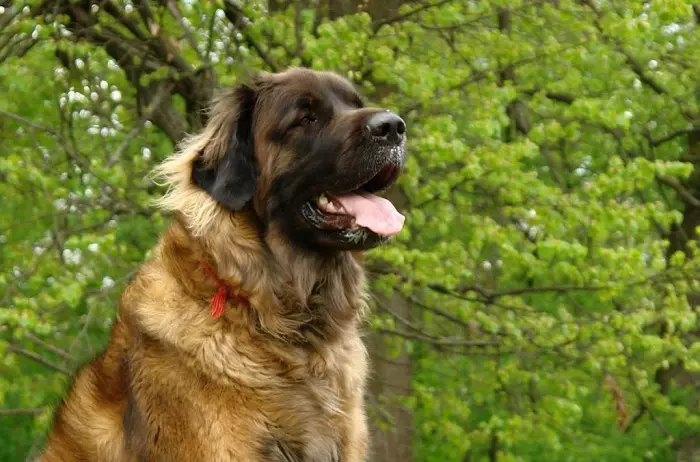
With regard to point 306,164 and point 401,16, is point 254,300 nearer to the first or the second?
point 306,164

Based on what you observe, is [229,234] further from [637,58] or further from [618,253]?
[637,58]

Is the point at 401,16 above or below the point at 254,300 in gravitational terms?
below

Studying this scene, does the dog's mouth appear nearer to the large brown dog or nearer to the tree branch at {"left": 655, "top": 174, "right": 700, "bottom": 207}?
the large brown dog

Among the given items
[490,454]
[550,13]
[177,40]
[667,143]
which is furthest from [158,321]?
[667,143]

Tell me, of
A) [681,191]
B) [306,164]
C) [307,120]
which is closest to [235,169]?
[306,164]

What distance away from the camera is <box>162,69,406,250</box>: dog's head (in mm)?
4270

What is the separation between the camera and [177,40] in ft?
26.2

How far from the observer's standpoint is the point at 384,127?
431 cm

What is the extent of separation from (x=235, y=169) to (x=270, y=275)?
46 centimetres

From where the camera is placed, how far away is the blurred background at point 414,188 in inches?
298

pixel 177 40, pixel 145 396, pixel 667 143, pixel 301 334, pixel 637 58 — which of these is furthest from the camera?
pixel 667 143

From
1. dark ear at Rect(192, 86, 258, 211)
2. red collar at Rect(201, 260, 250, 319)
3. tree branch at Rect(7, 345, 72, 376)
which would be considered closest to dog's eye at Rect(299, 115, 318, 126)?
dark ear at Rect(192, 86, 258, 211)

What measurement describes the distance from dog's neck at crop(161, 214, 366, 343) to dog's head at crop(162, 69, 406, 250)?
0.08 m

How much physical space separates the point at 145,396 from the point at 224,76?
395 centimetres
